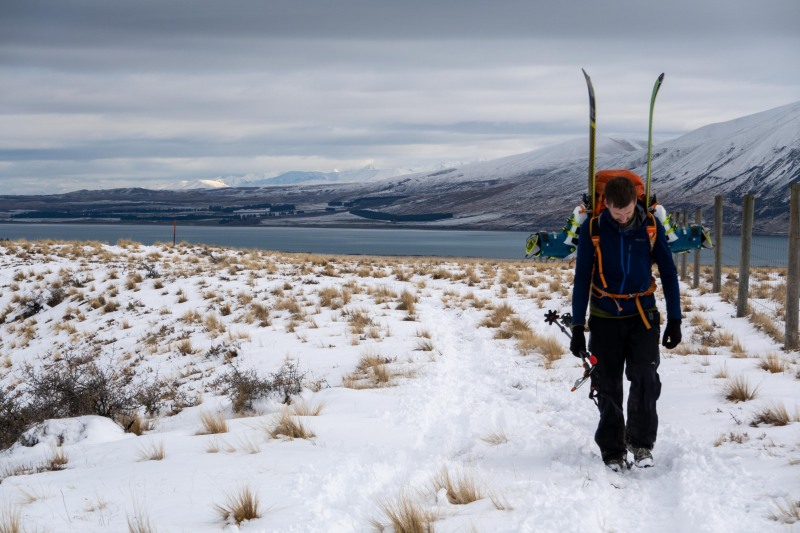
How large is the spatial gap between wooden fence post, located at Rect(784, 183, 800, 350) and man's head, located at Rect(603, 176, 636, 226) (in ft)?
18.1

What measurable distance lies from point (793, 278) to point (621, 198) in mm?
6287

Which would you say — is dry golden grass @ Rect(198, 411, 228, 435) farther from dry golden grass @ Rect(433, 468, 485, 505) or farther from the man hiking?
the man hiking

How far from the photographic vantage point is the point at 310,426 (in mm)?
5977

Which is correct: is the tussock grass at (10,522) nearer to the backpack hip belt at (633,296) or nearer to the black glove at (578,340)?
the black glove at (578,340)

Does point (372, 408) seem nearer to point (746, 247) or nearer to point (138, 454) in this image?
point (138, 454)

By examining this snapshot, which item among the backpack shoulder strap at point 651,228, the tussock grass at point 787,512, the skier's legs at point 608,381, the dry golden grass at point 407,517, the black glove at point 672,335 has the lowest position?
the dry golden grass at point 407,517

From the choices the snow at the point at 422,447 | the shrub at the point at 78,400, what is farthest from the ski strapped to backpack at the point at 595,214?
the shrub at the point at 78,400

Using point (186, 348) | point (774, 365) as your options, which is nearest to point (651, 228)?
point (774, 365)

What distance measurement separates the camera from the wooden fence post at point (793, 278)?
28.3 ft

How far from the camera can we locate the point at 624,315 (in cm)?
464

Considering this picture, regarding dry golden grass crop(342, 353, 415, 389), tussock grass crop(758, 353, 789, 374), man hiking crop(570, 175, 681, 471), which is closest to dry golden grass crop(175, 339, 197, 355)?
dry golden grass crop(342, 353, 415, 389)

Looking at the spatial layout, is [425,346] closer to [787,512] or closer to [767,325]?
[767,325]

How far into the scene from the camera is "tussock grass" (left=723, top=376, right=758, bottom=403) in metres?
5.97

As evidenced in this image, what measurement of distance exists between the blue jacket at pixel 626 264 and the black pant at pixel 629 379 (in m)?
0.14
